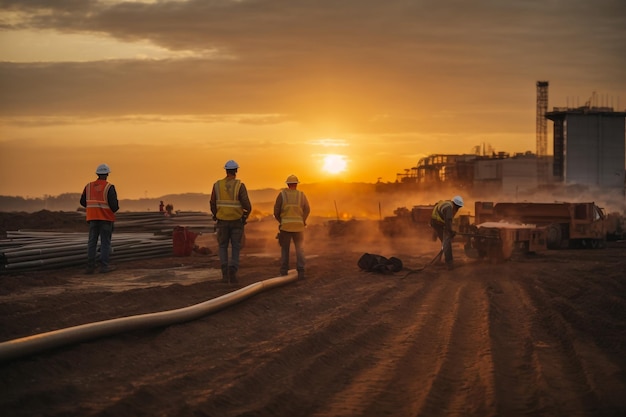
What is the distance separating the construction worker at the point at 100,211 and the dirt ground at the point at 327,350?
0.81 meters

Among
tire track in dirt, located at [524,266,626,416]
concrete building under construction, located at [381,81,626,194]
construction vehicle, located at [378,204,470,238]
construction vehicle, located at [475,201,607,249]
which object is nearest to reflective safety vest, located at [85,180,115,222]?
tire track in dirt, located at [524,266,626,416]

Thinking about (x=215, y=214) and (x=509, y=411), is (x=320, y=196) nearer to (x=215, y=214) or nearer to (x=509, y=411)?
(x=215, y=214)

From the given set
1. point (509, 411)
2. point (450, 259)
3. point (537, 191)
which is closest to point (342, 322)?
point (509, 411)

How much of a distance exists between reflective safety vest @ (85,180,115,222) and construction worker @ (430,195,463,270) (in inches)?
312

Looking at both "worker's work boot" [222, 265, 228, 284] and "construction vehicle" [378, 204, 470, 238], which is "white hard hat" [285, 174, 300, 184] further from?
"construction vehicle" [378, 204, 470, 238]

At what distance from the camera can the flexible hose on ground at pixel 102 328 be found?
7.20m

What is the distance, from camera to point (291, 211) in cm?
1527

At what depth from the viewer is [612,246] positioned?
32.3 metres

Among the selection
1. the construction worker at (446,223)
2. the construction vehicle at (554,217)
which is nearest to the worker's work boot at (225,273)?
the construction worker at (446,223)

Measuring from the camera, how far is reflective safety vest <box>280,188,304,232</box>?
599 inches

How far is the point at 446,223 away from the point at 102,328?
11.8m

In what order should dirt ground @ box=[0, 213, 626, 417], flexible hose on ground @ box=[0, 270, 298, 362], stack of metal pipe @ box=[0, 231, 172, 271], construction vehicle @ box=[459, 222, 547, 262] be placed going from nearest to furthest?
dirt ground @ box=[0, 213, 626, 417], flexible hose on ground @ box=[0, 270, 298, 362], stack of metal pipe @ box=[0, 231, 172, 271], construction vehicle @ box=[459, 222, 547, 262]

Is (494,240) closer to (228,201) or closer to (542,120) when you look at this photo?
(228,201)

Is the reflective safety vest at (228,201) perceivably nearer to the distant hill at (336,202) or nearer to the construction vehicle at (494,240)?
the construction vehicle at (494,240)
